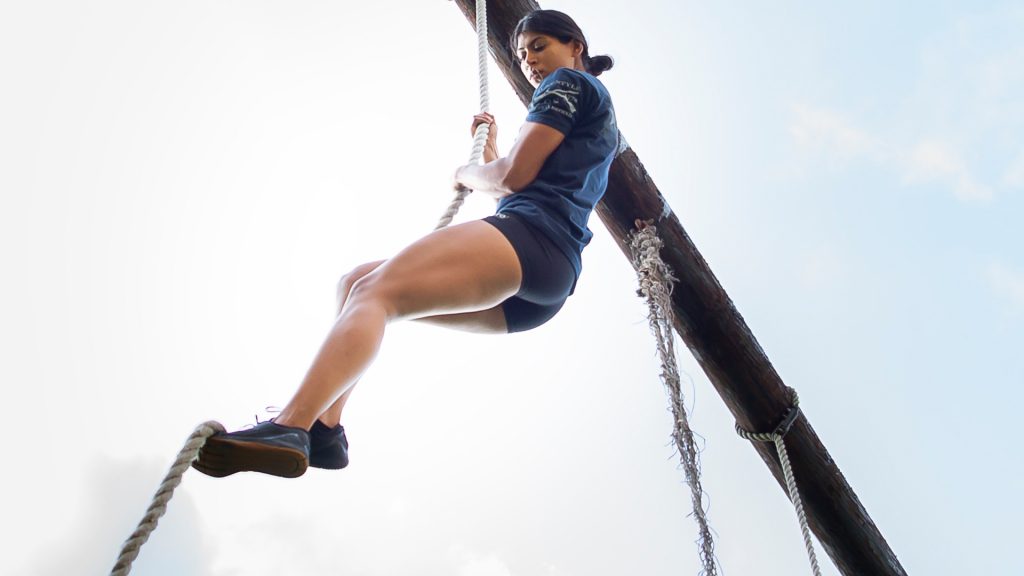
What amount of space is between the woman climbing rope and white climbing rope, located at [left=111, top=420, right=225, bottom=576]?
3cm

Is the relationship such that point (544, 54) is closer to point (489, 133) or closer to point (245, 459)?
point (489, 133)

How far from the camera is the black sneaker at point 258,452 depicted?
1235 mm

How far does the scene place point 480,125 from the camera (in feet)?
7.29

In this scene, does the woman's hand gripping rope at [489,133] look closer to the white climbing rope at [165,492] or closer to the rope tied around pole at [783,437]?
the white climbing rope at [165,492]

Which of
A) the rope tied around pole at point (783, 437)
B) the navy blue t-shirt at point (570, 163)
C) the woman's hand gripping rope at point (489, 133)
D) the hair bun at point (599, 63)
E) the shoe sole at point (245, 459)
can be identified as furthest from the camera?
the rope tied around pole at point (783, 437)

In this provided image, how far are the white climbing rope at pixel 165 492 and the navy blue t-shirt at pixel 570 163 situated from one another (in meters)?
0.87

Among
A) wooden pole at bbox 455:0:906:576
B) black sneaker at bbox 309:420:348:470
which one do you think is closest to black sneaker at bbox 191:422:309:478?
black sneaker at bbox 309:420:348:470

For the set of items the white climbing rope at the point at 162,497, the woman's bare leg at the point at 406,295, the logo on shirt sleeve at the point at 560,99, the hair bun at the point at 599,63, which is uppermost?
the hair bun at the point at 599,63

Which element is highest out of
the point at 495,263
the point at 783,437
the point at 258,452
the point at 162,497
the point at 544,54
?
the point at 544,54

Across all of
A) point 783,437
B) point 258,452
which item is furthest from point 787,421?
point 258,452

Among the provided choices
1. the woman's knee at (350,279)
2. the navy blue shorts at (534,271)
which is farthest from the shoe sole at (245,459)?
the navy blue shorts at (534,271)

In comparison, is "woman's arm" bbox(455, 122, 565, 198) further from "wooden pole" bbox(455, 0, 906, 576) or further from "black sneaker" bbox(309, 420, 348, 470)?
"wooden pole" bbox(455, 0, 906, 576)

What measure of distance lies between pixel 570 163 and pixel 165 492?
3.87 ft

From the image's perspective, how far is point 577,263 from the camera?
194 centimetres
